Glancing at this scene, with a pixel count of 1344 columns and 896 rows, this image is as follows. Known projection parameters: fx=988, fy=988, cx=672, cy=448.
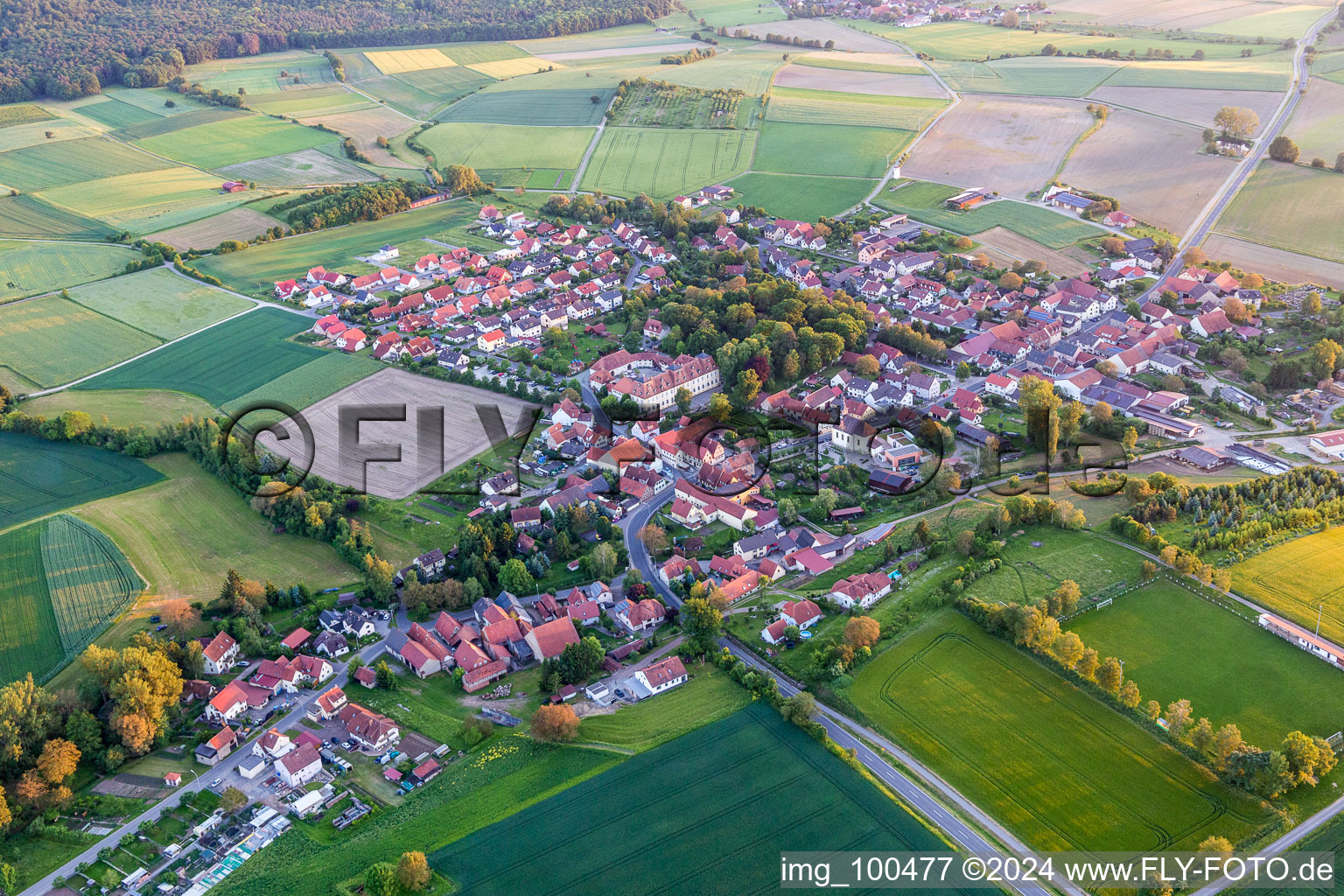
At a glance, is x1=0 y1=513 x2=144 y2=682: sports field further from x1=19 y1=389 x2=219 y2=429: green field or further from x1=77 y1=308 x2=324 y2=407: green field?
x1=77 y1=308 x2=324 y2=407: green field

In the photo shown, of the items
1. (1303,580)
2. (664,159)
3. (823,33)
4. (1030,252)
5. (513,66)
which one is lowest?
(1303,580)

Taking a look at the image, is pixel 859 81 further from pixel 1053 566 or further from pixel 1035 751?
pixel 1035 751

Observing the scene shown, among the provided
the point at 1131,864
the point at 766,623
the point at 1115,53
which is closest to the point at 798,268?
the point at 766,623

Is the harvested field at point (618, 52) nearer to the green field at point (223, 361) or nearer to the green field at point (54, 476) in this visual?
the green field at point (223, 361)

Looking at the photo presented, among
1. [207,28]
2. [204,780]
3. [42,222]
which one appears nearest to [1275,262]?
[204,780]

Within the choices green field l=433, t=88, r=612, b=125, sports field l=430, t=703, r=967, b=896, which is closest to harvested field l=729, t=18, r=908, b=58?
green field l=433, t=88, r=612, b=125

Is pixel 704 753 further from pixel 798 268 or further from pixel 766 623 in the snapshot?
pixel 798 268

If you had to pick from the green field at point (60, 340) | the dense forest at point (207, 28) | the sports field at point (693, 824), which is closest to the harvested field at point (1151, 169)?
the sports field at point (693, 824)
